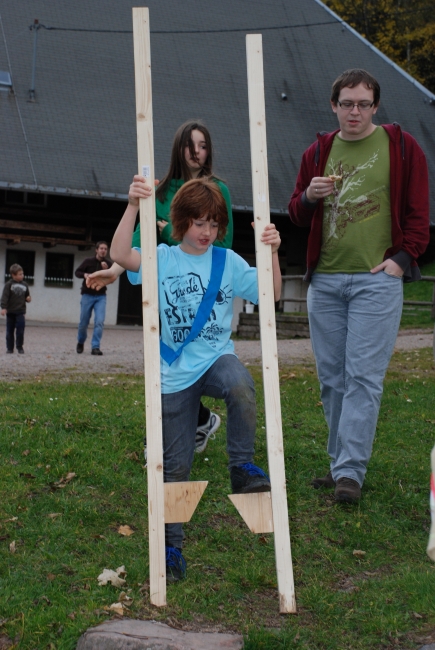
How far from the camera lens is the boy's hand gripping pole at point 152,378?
3613 mm

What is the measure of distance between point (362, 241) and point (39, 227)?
22766 millimetres

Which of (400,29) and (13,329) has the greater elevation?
(400,29)

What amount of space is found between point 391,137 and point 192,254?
56.4 inches

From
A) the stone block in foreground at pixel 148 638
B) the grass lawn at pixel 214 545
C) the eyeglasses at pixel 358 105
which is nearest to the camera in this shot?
the stone block in foreground at pixel 148 638

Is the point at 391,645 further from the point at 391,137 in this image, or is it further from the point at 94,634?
the point at 391,137

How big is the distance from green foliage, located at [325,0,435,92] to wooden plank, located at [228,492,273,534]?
44955 mm

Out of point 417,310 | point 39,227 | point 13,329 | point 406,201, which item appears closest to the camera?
point 406,201

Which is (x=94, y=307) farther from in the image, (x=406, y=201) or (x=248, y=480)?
(x=248, y=480)

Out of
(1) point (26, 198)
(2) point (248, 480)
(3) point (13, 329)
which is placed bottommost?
(2) point (248, 480)

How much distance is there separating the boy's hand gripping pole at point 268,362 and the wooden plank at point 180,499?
168mm

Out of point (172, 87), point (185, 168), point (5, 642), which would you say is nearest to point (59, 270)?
point (172, 87)

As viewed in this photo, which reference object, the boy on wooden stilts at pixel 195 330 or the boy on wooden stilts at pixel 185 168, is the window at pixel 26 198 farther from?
the boy on wooden stilts at pixel 195 330

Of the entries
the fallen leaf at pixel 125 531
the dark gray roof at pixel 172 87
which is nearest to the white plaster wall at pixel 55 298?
the dark gray roof at pixel 172 87

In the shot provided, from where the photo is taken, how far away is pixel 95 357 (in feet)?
44.2
